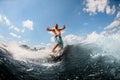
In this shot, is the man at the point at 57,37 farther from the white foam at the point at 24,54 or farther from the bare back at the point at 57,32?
the white foam at the point at 24,54

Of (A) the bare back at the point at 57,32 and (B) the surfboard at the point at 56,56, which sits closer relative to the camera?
(B) the surfboard at the point at 56,56

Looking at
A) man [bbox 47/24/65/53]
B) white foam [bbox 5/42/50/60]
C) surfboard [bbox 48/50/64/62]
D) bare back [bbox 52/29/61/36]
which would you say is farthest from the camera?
bare back [bbox 52/29/61/36]

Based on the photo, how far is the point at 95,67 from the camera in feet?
25.9

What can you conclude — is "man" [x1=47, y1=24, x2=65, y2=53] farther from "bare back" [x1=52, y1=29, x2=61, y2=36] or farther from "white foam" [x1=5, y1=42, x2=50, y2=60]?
"white foam" [x1=5, y1=42, x2=50, y2=60]

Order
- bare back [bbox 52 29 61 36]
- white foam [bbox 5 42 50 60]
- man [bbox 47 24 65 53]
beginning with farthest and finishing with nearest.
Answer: bare back [bbox 52 29 61 36] → man [bbox 47 24 65 53] → white foam [bbox 5 42 50 60]

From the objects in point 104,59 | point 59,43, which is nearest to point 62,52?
point 59,43

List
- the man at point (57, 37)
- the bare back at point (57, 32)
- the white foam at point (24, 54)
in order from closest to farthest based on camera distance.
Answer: the white foam at point (24, 54) → the man at point (57, 37) → the bare back at point (57, 32)

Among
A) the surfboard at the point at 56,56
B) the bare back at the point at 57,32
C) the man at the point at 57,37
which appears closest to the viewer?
the surfboard at the point at 56,56

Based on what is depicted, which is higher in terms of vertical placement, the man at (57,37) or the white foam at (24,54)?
the man at (57,37)

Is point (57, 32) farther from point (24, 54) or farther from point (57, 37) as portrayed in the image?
point (24, 54)

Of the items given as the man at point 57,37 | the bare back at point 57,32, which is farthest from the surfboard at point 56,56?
the bare back at point 57,32

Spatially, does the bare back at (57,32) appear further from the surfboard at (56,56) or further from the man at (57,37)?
the surfboard at (56,56)

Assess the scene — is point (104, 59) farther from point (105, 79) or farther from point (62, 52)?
point (62, 52)

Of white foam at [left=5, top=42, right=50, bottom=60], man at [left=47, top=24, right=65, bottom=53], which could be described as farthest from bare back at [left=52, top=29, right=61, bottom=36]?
white foam at [left=5, top=42, right=50, bottom=60]
